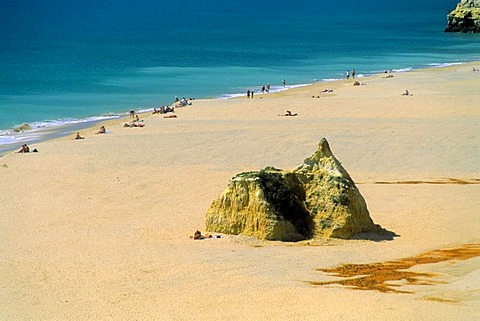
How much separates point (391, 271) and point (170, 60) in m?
69.3

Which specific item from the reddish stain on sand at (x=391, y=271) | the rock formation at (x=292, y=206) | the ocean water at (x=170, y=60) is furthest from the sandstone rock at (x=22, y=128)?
the reddish stain on sand at (x=391, y=271)

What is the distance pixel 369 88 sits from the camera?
4950cm

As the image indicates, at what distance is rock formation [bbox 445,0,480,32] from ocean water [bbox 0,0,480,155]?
3291mm

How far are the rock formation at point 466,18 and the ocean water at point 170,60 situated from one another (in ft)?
10.8

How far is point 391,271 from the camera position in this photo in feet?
44.4

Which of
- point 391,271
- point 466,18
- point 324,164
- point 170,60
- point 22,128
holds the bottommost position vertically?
point 391,271

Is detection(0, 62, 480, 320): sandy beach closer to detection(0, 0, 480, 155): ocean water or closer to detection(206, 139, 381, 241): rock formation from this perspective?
detection(206, 139, 381, 241): rock formation

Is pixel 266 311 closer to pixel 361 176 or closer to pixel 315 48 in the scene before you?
pixel 361 176

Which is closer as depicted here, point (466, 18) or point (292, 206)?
point (292, 206)

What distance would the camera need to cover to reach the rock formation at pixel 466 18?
352 ft

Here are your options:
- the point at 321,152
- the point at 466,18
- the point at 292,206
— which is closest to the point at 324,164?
→ the point at 321,152

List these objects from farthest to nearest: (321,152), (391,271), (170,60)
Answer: (170,60) < (321,152) < (391,271)

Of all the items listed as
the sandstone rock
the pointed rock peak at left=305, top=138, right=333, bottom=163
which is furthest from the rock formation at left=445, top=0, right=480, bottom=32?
the pointed rock peak at left=305, top=138, right=333, bottom=163

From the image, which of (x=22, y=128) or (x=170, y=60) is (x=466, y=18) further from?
(x=22, y=128)
